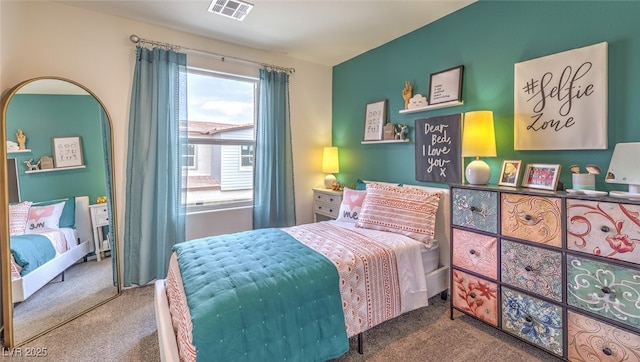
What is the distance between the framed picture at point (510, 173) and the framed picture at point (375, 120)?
53.9 inches

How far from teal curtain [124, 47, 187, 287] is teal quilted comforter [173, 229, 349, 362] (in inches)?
42.7

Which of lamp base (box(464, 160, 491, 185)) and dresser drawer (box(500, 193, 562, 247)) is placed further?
lamp base (box(464, 160, 491, 185))

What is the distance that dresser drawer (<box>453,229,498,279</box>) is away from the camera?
192cm

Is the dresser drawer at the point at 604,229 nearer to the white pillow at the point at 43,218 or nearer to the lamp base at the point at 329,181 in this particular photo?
the lamp base at the point at 329,181

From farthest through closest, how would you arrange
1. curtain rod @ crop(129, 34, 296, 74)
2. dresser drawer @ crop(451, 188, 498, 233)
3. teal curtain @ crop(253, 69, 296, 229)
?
1. teal curtain @ crop(253, 69, 296, 229)
2. curtain rod @ crop(129, 34, 296, 74)
3. dresser drawer @ crop(451, 188, 498, 233)

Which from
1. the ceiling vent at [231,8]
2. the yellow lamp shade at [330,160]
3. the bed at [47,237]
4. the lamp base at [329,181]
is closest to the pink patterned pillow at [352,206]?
the lamp base at [329,181]

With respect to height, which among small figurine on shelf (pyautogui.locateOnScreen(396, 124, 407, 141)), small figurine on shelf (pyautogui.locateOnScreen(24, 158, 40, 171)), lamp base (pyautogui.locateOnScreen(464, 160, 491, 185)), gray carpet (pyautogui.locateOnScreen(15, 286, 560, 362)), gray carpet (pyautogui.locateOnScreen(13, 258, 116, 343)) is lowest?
gray carpet (pyautogui.locateOnScreen(15, 286, 560, 362))

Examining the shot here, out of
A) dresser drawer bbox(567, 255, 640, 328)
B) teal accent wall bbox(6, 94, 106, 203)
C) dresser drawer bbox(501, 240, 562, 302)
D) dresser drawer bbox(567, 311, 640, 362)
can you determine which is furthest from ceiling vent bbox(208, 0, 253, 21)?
dresser drawer bbox(567, 311, 640, 362)

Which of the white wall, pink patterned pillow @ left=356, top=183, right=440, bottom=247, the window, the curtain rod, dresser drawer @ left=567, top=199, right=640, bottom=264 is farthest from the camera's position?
the window

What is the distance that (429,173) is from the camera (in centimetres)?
269

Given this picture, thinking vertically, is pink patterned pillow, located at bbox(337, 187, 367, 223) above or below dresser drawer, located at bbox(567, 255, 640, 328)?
above

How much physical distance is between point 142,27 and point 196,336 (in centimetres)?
286

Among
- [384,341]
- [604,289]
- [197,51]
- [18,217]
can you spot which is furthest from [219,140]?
[604,289]

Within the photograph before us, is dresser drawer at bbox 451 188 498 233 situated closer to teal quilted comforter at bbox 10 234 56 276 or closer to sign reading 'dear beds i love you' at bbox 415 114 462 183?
sign reading 'dear beds i love you' at bbox 415 114 462 183
